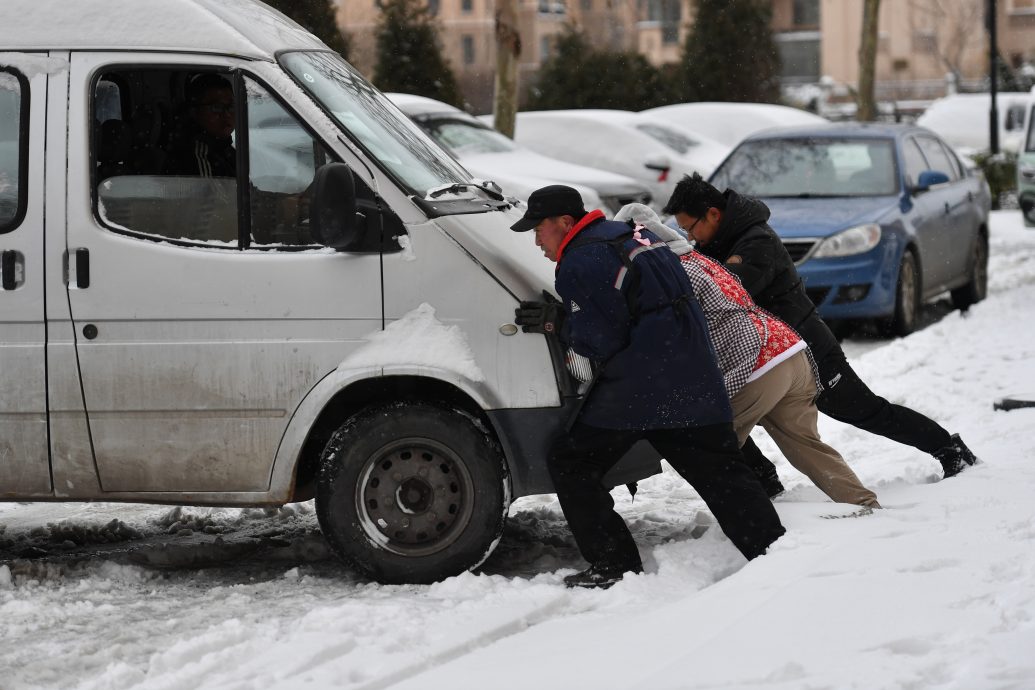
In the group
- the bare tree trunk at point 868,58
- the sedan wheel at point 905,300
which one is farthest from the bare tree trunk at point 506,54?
the bare tree trunk at point 868,58

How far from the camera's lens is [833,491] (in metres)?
6.05

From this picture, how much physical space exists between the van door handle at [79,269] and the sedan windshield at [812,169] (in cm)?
746

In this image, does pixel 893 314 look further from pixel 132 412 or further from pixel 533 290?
pixel 132 412

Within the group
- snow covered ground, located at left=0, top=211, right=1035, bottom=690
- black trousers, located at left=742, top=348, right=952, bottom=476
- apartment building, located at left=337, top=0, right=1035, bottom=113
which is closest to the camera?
snow covered ground, located at left=0, top=211, right=1035, bottom=690

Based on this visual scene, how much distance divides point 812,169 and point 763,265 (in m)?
6.10

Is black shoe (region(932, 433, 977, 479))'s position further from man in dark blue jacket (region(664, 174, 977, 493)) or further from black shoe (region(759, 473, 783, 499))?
black shoe (region(759, 473, 783, 499))

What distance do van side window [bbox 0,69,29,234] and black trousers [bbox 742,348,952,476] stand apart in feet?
10.4

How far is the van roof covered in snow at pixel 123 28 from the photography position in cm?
546

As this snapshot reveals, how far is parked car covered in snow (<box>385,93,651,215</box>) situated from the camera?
49.4 feet

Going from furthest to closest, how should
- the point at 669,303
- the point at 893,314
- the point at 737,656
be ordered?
the point at 893,314, the point at 669,303, the point at 737,656

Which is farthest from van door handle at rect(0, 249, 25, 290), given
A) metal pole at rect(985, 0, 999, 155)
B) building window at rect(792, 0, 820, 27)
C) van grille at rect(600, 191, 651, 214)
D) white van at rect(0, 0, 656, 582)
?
building window at rect(792, 0, 820, 27)

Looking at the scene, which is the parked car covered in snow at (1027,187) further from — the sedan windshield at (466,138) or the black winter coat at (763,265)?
the black winter coat at (763,265)

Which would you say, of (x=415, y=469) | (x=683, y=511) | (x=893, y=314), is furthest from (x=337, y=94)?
(x=893, y=314)

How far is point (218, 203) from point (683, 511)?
2.46 metres
